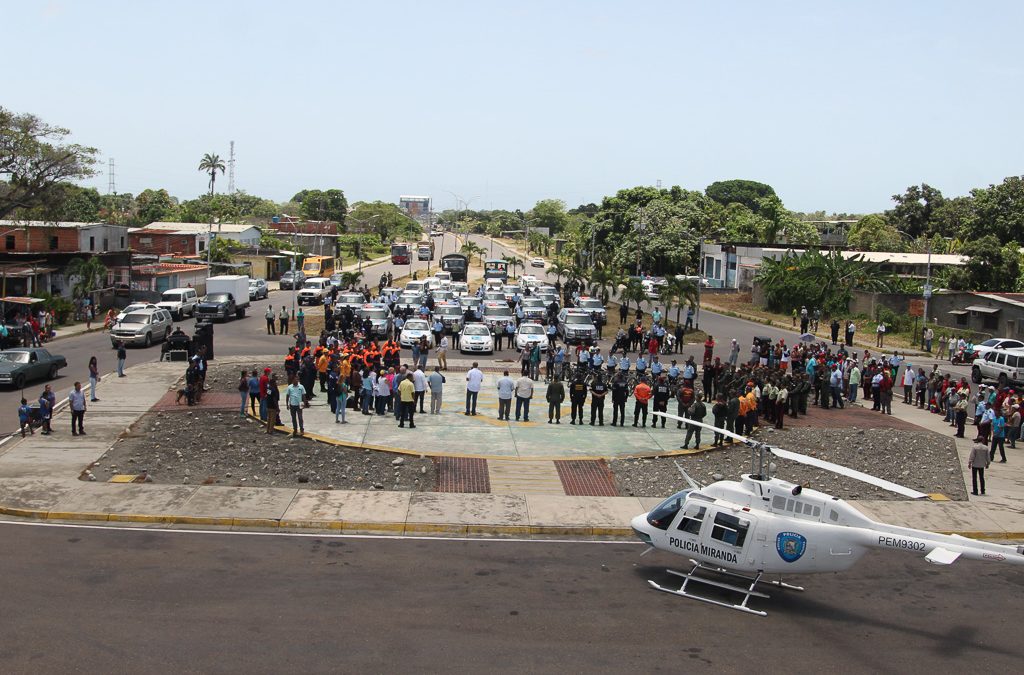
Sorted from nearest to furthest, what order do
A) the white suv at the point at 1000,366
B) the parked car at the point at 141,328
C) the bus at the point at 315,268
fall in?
the white suv at the point at 1000,366 < the parked car at the point at 141,328 < the bus at the point at 315,268

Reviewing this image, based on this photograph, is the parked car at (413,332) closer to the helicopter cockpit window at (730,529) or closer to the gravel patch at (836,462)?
the gravel patch at (836,462)

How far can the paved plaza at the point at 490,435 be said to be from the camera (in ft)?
70.2

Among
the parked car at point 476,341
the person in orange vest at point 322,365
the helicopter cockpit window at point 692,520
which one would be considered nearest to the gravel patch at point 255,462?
the person in orange vest at point 322,365

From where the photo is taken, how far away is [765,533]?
13.1 m

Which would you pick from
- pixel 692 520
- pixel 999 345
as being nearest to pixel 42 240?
pixel 999 345

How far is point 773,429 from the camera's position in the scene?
80.3 ft

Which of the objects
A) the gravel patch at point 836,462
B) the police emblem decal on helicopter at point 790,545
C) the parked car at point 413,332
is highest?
the parked car at point 413,332

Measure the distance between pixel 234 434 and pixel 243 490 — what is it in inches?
154

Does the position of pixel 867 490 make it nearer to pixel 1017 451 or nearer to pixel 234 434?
pixel 1017 451

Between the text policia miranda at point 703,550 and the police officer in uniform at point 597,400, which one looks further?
the police officer in uniform at point 597,400

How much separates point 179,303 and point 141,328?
9973 mm

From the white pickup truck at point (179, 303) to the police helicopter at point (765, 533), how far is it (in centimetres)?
3832

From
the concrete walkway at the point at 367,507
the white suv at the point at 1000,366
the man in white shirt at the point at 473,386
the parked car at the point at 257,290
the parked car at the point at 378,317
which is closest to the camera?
the concrete walkway at the point at 367,507

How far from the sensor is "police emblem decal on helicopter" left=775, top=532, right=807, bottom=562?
1288cm
